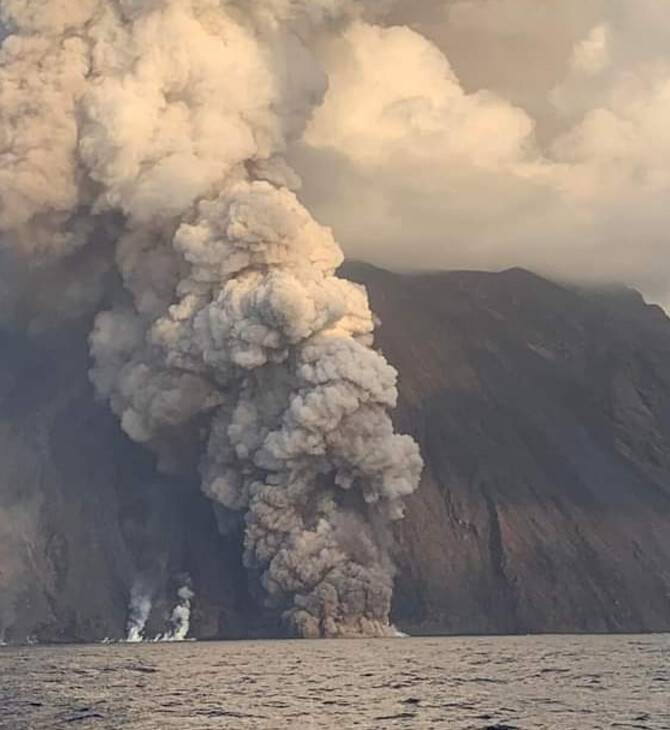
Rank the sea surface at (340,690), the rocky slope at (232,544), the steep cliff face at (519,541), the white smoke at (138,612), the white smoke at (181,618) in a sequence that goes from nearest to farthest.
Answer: the sea surface at (340,690), the white smoke at (181,618), the white smoke at (138,612), the rocky slope at (232,544), the steep cliff face at (519,541)

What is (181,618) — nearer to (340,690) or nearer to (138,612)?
(138,612)

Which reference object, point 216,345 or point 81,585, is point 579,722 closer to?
point 216,345

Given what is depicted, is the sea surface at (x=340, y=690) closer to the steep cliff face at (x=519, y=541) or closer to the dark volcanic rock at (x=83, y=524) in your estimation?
the dark volcanic rock at (x=83, y=524)

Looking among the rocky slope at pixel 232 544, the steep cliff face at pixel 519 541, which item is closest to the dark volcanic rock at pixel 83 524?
the rocky slope at pixel 232 544

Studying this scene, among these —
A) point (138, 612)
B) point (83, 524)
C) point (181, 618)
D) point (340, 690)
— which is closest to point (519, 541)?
point (181, 618)

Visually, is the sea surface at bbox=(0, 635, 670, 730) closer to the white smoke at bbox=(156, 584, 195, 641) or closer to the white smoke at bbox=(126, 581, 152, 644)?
the white smoke at bbox=(156, 584, 195, 641)
